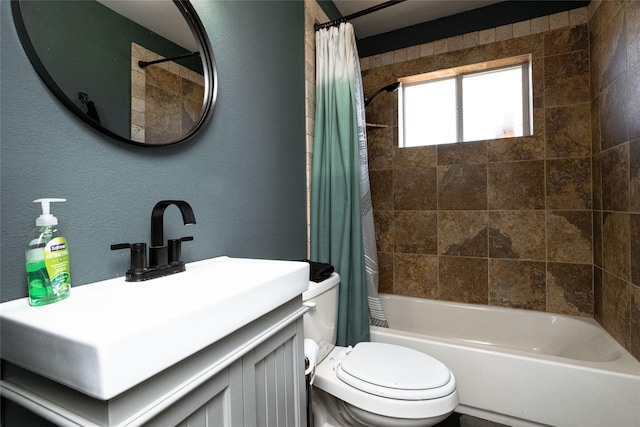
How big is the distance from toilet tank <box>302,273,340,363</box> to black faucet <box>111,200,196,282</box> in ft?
1.83

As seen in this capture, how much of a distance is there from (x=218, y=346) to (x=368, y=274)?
1.36 m

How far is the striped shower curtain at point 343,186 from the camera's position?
68.9 inches

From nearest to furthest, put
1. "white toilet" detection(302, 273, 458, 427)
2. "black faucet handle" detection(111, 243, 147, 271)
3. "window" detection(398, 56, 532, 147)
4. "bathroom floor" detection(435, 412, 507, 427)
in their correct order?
"black faucet handle" detection(111, 243, 147, 271)
"white toilet" detection(302, 273, 458, 427)
"bathroom floor" detection(435, 412, 507, 427)
"window" detection(398, 56, 532, 147)

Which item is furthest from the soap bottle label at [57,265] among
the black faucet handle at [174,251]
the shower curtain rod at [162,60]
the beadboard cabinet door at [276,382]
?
the shower curtain rod at [162,60]

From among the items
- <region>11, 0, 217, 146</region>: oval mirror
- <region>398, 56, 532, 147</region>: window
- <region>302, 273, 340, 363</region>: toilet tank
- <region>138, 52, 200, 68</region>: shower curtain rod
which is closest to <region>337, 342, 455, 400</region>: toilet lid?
<region>302, 273, 340, 363</region>: toilet tank

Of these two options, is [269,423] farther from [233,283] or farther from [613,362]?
[613,362]

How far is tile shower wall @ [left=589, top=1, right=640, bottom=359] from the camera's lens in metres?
1.40

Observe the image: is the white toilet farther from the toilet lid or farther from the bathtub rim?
the bathtub rim

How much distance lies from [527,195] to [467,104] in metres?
0.85

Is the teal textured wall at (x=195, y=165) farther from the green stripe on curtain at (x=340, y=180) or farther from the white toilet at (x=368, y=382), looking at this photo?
the white toilet at (x=368, y=382)

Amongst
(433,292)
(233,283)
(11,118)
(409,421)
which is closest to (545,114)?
(433,292)

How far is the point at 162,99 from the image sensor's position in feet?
3.20

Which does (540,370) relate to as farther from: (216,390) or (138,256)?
(138,256)

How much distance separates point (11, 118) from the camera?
2.07 ft
